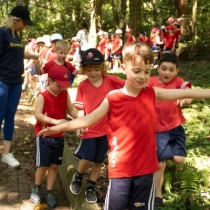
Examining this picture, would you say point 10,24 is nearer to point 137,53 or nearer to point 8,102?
point 8,102

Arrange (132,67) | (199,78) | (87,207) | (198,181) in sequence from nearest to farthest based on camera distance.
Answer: (132,67) < (87,207) < (198,181) < (199,78)

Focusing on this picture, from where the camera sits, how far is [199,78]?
12.0 metres

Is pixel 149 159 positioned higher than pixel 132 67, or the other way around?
pixel 132 67

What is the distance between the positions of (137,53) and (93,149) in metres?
1.60

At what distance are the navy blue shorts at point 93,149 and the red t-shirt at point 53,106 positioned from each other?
12.4 inches

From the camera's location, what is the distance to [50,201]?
4453 mm

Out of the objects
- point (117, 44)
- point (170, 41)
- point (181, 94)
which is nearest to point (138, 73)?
point (181, 94)

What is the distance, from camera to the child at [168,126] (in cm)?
427

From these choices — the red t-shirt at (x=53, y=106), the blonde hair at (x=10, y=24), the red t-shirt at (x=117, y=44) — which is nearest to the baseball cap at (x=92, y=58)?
the red t-shirt at (x=53, y=106)

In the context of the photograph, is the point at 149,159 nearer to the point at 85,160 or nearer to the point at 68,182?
the point at 85,160

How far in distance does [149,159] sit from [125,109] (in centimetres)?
45

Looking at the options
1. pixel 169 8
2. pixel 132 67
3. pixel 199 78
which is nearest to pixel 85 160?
pixel 132 67

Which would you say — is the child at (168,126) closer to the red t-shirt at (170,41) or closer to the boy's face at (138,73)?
the boy's face at (138,73)

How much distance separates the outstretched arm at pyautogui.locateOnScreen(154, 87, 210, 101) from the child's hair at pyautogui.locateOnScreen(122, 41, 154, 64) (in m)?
0.33
